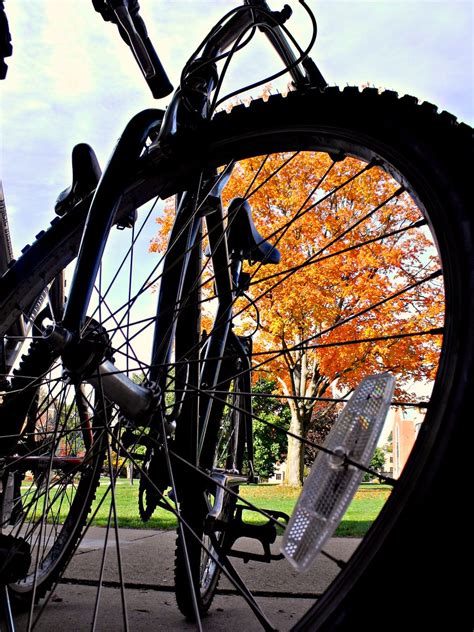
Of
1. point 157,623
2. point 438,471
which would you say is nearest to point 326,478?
point 438,471

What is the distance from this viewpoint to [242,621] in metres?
1.99

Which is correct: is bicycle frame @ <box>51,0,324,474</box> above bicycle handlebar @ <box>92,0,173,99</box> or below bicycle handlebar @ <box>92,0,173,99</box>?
below

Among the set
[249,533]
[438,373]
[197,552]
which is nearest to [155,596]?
[197,552]

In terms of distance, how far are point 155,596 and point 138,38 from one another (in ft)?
6.34

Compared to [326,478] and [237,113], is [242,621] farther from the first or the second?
[237,113]

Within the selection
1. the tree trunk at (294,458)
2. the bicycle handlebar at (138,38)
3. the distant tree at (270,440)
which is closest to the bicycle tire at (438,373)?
the bicycle handlebar at (138,38)

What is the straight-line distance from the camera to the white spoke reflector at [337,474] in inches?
32.5

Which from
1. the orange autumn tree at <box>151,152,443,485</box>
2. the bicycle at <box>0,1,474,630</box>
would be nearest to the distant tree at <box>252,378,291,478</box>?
the orange autumn tree at <box>151,152,443,485</box>

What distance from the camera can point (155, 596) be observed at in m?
2.31

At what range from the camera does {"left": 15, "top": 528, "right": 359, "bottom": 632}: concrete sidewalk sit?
1.92 meters

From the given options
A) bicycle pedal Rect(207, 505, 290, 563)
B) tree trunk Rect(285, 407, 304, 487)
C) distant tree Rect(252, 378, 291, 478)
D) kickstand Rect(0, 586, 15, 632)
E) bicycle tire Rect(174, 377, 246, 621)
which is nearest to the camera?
kickstand Rect(0, 586, 15, 632)

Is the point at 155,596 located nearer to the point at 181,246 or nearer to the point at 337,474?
the point at 181,246

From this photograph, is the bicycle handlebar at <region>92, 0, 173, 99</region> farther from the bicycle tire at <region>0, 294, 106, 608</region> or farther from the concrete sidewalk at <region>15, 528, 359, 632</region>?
the concrete sidewalk at <region>15, 528, 359, 632</region>

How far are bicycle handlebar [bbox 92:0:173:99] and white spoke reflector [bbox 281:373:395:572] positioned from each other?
118 cm
